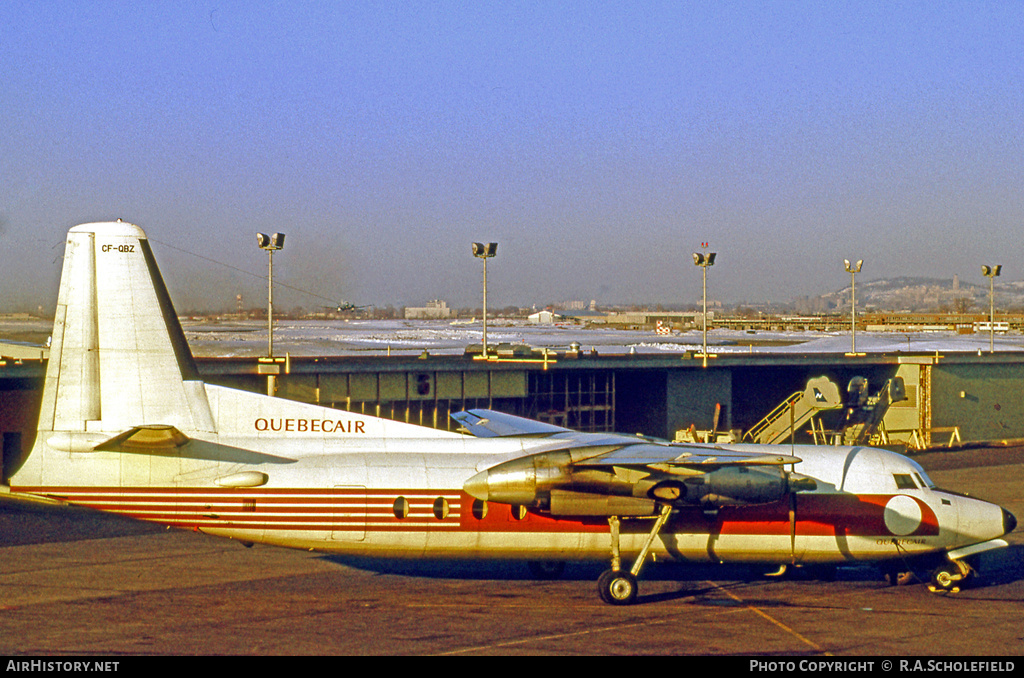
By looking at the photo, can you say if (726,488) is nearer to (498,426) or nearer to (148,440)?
(498,426)

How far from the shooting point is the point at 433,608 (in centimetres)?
1834

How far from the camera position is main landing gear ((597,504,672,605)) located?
18.8m

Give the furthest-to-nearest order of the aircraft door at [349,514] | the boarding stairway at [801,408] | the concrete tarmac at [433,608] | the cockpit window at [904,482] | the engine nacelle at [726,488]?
the boarding stairway at [801,408] → the cockpit window at [904,482] → the aircraft door at [349,514] → the engine nacelle at [726,488] → the concrete tarmac at [433,608]

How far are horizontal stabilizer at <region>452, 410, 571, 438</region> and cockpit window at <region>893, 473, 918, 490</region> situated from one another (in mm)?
7644

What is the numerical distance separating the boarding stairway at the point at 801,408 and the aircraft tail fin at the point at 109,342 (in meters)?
24.5

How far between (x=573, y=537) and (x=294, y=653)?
6434 millimetres

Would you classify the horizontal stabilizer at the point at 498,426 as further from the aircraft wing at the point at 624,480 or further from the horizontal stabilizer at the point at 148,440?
the horizontal stabilizer at the point at 148,440

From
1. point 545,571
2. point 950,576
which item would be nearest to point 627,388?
point 545,571

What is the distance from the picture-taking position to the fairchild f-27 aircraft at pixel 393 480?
59.3 ft

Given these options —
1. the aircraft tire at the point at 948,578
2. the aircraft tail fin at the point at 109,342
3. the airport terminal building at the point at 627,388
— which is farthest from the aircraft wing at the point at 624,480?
the airport terminal building at the point at 627,388

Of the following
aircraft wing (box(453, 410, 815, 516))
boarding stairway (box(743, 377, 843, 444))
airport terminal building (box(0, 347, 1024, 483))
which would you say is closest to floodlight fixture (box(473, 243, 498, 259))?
airport terminal building (box(0, 347, 1024, 483))

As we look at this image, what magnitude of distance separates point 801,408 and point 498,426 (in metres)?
23.7

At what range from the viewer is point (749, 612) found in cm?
1839
